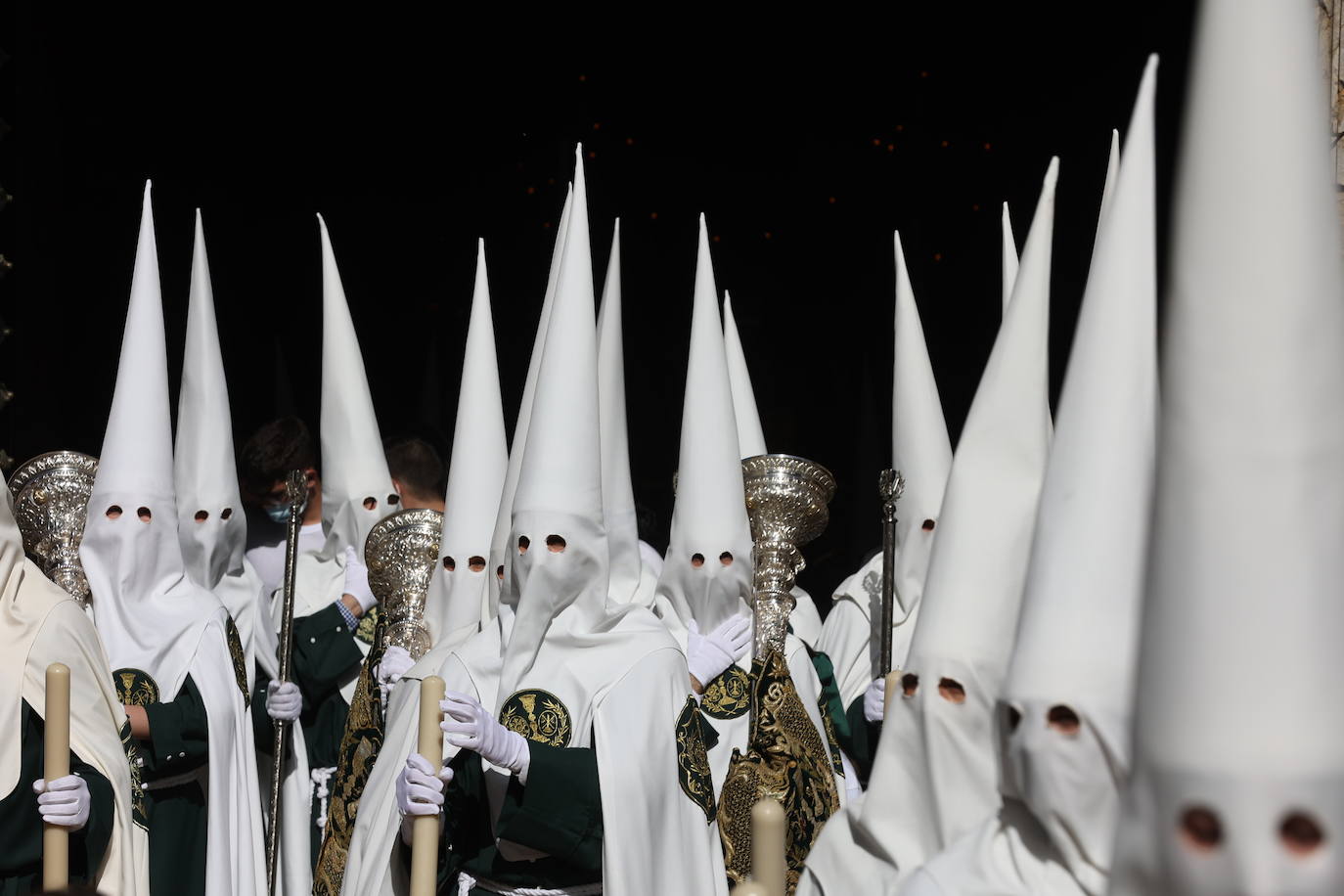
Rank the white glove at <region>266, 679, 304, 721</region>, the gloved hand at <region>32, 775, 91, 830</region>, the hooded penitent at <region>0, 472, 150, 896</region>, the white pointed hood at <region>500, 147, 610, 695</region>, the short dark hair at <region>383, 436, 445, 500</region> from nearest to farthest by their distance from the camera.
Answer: the gloved hand at <region>32, 775, 91, 830</region> → the hooded penitent at <region>0, 472, 150, 896</region> → the white pointed hood at <region>500, 147, 610, 695</region> → the white glove at <region>266, 679, 304, 721</region> → the short dark hair at <region>383, 436, 445, 500</region>

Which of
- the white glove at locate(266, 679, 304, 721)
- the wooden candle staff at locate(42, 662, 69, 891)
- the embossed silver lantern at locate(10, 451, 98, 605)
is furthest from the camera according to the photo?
the white glove at locate(266, 679, 304, 721)

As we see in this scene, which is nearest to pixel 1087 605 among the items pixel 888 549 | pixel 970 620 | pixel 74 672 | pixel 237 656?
pixel 970 620

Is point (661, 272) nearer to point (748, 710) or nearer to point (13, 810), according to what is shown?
point (748, 710)

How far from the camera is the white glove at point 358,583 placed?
7.02m

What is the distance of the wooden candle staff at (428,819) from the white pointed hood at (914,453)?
2.93 m

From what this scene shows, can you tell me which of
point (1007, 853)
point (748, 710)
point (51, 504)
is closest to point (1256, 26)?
point (1007, 853)

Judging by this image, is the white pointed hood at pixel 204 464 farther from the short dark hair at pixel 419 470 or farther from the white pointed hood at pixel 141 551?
the short dark hair at pixel 419 470

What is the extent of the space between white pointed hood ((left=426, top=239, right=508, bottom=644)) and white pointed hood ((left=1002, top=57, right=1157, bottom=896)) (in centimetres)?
255

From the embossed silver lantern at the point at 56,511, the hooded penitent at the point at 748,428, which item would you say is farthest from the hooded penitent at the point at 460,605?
the embossed silver lantern at the point at 56,511

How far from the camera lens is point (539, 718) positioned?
4.27m

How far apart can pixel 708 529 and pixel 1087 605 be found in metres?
3.26

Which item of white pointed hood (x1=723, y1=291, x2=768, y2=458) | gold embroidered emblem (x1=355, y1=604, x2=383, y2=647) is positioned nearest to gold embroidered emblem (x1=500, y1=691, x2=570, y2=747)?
gold embroidered emblem (x1=355, y1=604, x2=383, y2=647)

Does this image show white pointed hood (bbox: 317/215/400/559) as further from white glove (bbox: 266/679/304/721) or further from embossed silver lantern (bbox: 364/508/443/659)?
embossed silver lantern (bbox: 364/508/443/659)

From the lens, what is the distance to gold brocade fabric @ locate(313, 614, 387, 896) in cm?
511
